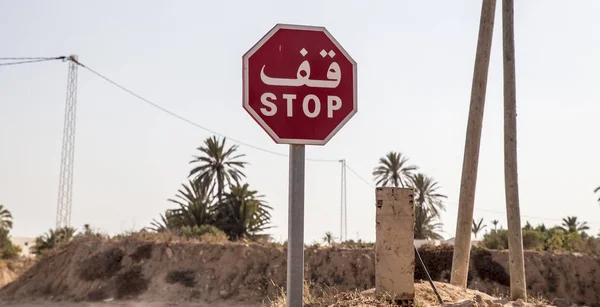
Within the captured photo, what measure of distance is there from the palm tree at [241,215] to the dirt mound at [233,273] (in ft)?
64.5

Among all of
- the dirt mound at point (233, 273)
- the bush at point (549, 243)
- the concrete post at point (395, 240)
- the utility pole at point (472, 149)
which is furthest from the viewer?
the bush at point (549, 243)

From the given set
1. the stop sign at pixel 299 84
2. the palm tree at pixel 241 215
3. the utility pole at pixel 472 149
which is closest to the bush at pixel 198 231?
the palm tree at pixel 241 215

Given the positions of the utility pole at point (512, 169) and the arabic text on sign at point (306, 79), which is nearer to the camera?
the arabic text on sign at point (306, 79)

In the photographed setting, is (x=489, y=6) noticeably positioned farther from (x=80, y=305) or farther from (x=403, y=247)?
(x=80, y=305)

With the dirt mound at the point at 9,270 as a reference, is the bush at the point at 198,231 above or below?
above

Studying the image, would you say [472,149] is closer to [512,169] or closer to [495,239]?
[512,169]

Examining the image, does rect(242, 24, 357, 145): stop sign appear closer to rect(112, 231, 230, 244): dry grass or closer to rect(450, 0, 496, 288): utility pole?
rect(450, 0, 496, 288): utility pole

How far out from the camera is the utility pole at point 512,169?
637 inches

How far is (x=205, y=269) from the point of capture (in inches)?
1283

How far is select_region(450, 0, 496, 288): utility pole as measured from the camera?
15.3 metres

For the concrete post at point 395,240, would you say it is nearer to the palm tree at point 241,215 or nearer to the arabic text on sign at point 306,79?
the arabic text on sign at point 306,79

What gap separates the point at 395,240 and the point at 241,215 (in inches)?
1787

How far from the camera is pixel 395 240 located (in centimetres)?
972

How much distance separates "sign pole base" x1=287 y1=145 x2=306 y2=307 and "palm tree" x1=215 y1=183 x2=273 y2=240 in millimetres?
48522
